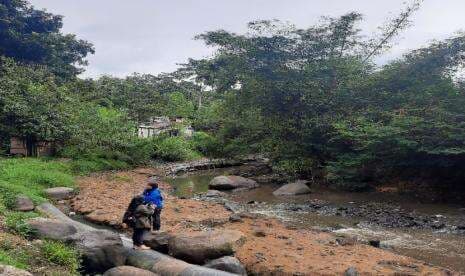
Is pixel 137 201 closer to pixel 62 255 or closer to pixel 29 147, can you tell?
pixel 62 255

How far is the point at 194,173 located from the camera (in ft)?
126

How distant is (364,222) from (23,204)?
1293cm

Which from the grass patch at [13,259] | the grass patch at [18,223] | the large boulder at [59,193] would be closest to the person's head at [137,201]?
the grass patch at [18,223]

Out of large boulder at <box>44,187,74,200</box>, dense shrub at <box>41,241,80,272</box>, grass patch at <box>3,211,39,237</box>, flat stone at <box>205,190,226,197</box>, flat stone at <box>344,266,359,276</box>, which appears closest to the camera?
dense shrub at <box>41,241,80,272</box>

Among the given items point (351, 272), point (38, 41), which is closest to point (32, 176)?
point (351, 272)

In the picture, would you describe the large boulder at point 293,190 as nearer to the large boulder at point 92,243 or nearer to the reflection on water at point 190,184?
the reflection on water at point 190,184

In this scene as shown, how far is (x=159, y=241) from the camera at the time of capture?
12.8 meters

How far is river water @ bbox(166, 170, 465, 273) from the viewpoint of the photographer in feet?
47.9

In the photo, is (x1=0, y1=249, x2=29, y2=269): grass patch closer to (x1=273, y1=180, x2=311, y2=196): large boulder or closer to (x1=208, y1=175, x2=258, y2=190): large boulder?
(x1=273, y1=180, x2=311, y2=196): large boulder

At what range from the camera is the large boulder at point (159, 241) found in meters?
12.7

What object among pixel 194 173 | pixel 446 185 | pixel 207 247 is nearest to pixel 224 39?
pixel 194 173

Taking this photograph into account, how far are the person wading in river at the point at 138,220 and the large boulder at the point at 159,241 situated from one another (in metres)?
0.17

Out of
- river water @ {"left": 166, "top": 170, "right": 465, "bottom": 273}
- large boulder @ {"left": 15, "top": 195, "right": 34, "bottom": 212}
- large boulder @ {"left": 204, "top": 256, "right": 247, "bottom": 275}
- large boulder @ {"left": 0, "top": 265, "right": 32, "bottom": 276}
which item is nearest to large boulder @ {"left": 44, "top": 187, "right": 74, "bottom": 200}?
large boulder @ {"left": 15, "top": 195, "right": 34, "bottom": 212}

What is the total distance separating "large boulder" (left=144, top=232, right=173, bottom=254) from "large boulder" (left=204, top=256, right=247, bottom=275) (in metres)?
1.62
